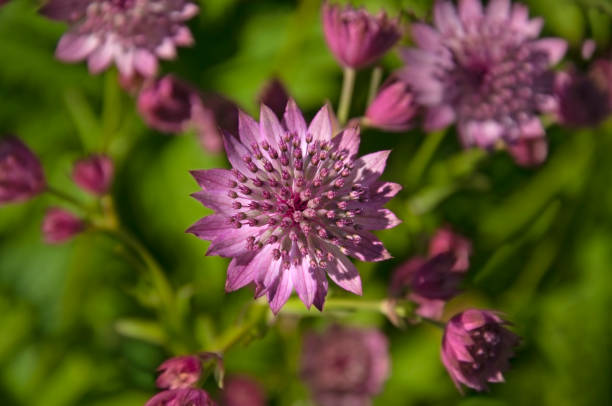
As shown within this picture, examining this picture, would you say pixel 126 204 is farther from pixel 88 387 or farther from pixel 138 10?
pixel 138 10

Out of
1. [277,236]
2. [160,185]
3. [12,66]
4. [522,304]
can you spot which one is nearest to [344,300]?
[277,236]

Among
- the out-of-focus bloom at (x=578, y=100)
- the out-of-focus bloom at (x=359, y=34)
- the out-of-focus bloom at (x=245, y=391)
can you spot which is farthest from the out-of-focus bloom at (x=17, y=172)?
the out-of-focus bloom at (x=578, y=100)

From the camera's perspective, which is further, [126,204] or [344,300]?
[126,204]

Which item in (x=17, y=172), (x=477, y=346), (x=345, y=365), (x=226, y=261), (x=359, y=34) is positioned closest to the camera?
(x=477, y=346)

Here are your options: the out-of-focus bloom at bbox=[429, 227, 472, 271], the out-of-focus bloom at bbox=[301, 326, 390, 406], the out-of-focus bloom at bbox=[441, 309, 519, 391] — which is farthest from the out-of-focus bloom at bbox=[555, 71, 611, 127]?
the out-of-focus bloom at bbox=[301, 326, 390, 406]

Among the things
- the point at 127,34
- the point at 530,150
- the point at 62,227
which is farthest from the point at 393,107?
the point at 62,227

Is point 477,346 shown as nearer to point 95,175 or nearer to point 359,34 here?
point 359,34

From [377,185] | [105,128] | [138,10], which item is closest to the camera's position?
[377,185]
